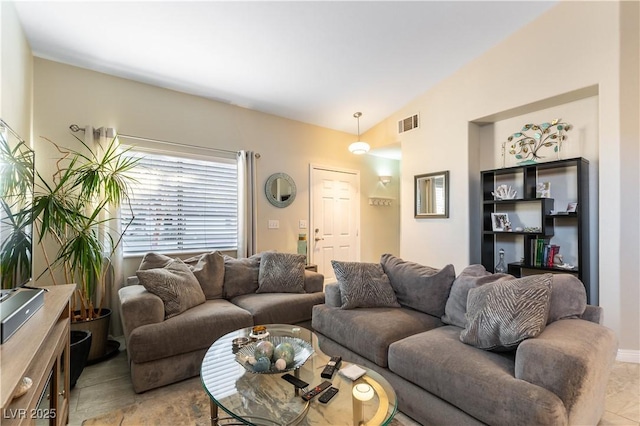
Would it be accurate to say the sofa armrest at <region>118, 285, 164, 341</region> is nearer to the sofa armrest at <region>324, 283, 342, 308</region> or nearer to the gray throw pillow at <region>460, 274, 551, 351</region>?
the sofa armrest at <region>324, 283, 342, 308</region>

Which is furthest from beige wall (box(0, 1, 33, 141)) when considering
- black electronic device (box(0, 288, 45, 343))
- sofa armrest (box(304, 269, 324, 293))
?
sofa armrest (box(304, 269, 324, 293))

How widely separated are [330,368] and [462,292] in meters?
1.17

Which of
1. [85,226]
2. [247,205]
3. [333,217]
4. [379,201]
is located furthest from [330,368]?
[379,201]

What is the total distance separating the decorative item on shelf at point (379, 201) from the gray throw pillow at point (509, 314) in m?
3.55

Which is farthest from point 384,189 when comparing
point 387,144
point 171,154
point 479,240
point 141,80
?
point 141,80

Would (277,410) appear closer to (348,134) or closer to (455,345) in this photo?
(455,345)

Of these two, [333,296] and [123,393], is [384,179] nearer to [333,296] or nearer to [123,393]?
[333,296]

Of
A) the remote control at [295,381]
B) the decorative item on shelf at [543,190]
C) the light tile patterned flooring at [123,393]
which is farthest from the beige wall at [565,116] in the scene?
the remote control at [295,381]

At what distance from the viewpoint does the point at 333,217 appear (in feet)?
16.1

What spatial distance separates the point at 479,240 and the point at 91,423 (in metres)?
4.01

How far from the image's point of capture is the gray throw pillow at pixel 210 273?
301 cm

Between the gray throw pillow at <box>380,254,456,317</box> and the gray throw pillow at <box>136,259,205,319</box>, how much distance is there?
69.0 inches

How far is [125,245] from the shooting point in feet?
10.6

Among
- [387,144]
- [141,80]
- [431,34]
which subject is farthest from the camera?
[387,144]
